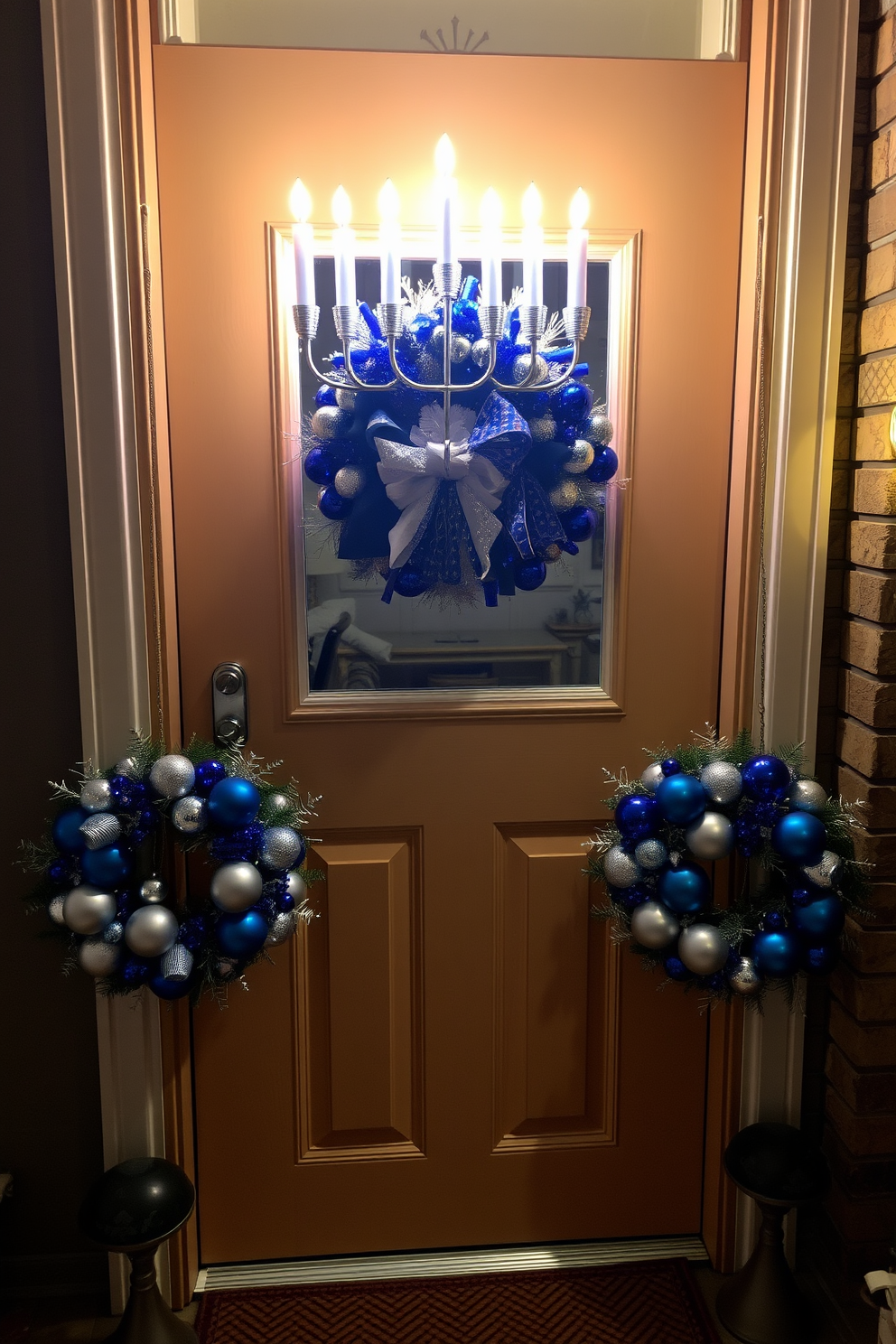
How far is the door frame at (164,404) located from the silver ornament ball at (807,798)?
0.45 ft

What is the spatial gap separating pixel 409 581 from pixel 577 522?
0.94ft

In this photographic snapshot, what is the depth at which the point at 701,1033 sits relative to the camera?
73.4 inches

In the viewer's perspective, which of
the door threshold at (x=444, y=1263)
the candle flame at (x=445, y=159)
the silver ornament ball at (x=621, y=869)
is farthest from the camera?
the door threshold at (x=444, y=1263)

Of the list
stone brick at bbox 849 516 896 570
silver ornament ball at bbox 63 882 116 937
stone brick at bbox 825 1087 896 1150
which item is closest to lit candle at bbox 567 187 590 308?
stone brick at bbox 849 516 896 570

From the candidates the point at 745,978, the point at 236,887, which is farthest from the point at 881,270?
the point at 236,887

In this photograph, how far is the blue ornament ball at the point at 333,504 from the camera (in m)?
1.60

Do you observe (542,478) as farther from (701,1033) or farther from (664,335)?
(701,1033)

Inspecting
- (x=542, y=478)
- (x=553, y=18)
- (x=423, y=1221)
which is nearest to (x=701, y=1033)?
(x=423, y=1221)

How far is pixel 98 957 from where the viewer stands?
1.48m

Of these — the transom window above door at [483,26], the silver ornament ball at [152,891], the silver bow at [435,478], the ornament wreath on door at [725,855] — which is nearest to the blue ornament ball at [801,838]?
the ornament wreath on door at [725,855]

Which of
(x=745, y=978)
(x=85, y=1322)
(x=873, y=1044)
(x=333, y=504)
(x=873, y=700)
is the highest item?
(x=333, y=504)

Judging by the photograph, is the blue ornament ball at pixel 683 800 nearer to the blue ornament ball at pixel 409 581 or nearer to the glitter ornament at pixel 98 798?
the blue ornament ball at pixel 409 581

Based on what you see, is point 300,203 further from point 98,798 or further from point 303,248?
point 98,798

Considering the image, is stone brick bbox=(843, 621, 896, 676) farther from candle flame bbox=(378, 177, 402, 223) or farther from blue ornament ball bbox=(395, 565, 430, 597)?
candle flame bbox=(378, 177, 402, 223)
